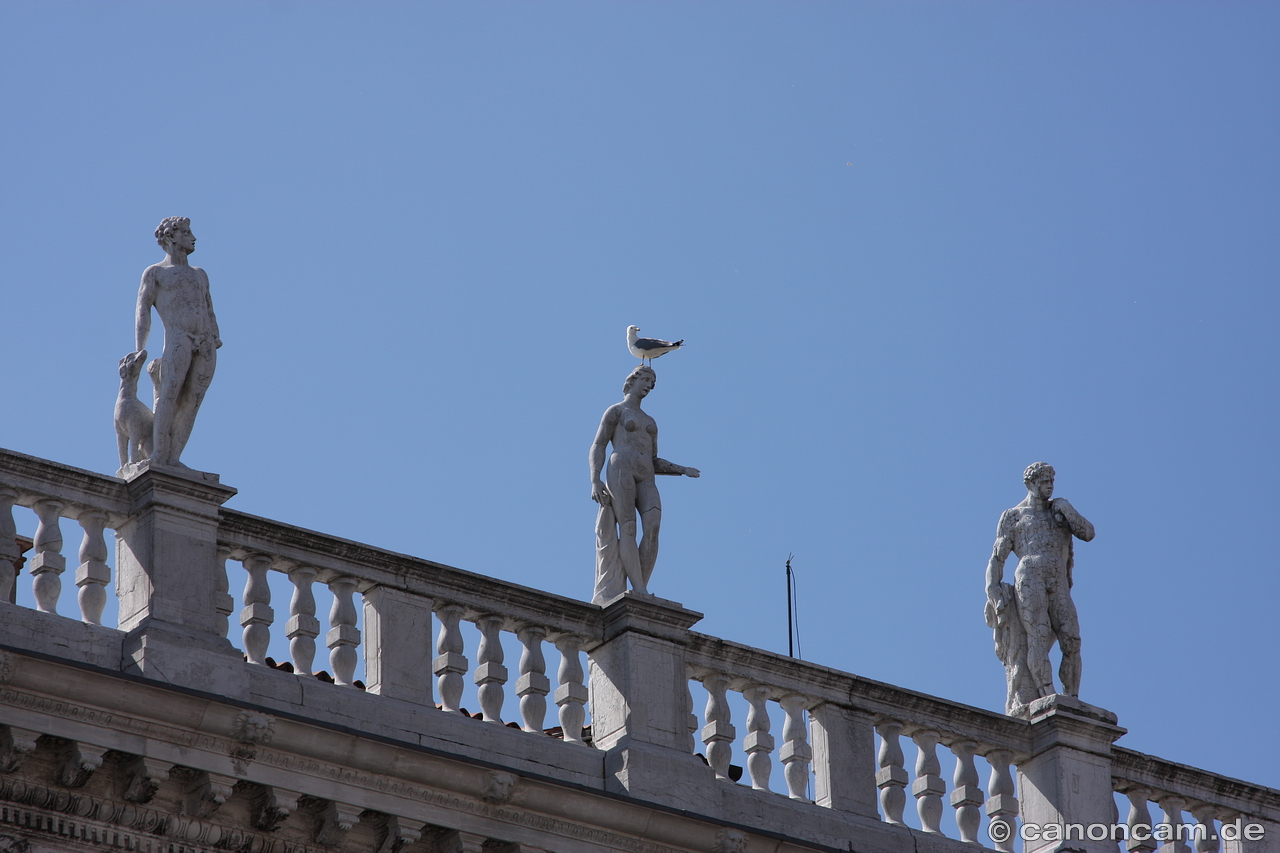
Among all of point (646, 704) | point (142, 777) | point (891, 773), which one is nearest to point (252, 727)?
point (142, 777)

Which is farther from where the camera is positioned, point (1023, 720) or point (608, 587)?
point (1023, 720)

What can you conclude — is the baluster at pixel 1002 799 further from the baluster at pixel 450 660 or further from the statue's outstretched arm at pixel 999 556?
the baluster at pixel 450 660

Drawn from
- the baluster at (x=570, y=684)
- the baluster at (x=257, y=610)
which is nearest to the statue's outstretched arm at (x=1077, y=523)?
the baluster at (x=570, y=684)

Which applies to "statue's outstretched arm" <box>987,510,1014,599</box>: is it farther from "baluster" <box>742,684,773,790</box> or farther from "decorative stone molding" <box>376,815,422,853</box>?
"decorative stone molding" <box>376,815,422,853</box>

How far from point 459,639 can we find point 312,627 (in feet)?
3.96

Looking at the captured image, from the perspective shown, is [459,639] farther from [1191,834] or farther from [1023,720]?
[1191,834]

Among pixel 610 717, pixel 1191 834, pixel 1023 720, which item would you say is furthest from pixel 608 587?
pixel 1191 834

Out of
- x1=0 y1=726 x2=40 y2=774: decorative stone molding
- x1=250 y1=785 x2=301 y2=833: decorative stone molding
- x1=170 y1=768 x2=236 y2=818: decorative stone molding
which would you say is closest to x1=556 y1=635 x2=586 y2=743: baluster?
x1=250 y1=785 x2=301 y2=833: decorative stone molding

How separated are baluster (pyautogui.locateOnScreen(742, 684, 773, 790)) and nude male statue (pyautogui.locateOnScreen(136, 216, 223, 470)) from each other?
4.83m

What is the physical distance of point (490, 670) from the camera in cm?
2067

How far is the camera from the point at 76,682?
18.2 m

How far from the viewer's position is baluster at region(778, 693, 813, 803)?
21.9 meters

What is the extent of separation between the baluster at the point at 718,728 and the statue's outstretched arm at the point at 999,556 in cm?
340

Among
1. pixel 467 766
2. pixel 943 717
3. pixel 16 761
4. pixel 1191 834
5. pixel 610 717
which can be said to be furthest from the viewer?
pixel 1191 834
